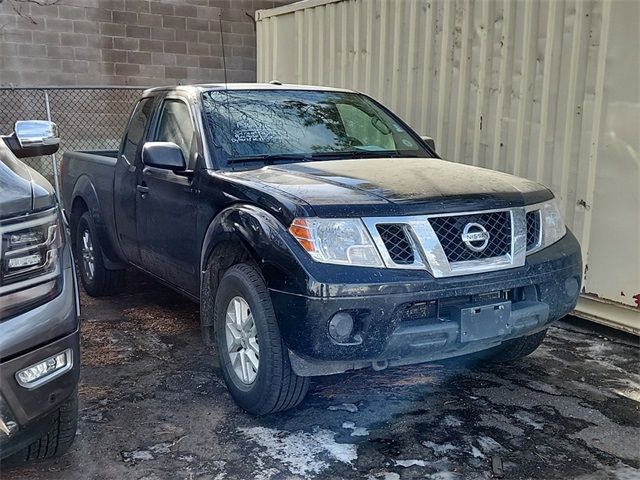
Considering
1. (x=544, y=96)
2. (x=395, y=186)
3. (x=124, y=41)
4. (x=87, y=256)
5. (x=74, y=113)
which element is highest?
(x=124, y=41)

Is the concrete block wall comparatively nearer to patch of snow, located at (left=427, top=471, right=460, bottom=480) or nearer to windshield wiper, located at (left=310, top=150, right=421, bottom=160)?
windshield wiper, located at (left=310, top=150, right=421, bottom=160)

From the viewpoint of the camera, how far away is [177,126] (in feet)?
15.0

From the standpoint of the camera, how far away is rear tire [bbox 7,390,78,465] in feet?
9.46

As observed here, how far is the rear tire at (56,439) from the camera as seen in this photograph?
9.46ft

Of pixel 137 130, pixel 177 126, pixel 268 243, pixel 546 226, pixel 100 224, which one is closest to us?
pixel 268 243

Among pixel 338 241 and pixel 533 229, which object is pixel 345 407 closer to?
pixel 338 241

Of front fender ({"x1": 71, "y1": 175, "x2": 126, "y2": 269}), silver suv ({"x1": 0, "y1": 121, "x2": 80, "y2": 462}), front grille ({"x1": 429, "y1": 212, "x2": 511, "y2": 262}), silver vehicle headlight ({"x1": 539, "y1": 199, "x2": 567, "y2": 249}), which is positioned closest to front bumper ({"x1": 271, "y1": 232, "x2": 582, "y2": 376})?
front grille ({"x1": 429, "y1": 212, "x2": 511, "y2": 262})

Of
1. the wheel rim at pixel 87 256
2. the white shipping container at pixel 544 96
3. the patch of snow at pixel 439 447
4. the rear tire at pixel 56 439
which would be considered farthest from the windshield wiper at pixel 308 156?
the wheel rim at pixel 87 256

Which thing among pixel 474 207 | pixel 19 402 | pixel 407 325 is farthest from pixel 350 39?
pixel 19 402

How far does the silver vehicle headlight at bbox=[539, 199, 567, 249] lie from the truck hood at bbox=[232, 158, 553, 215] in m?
0.07

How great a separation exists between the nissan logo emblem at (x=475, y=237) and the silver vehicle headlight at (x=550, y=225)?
44 cm

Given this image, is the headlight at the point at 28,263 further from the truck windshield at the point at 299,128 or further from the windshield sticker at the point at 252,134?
the windshield sticker at the point at 252,134

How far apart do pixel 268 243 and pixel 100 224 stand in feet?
9.75

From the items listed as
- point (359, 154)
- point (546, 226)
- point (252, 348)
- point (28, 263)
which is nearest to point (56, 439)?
point (28, 263)
